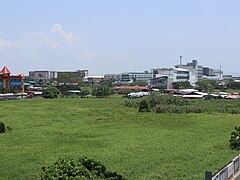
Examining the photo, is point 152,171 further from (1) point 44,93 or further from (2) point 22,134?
(1) point 44,93

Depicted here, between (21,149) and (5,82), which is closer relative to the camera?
(21,149)

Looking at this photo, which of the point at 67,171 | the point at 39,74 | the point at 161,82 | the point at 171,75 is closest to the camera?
the point at 67,171

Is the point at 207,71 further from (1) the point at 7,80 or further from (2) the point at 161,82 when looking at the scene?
(1) the point at 7,80

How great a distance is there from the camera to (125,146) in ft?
61.6

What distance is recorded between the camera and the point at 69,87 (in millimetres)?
80062

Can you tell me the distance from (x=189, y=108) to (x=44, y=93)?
105ft

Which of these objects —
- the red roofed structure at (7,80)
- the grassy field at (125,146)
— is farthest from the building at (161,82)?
the grassy field at (125,146)

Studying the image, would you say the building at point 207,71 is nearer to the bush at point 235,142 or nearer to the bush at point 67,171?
the bush at point 235,142

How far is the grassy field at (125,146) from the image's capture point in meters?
14.1

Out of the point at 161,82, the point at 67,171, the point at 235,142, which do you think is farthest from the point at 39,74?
the point at 67,171

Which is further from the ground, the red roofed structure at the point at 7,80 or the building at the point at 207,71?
the building at the point at 207,71

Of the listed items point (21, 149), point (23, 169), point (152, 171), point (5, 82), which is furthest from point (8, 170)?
point (5, 82)

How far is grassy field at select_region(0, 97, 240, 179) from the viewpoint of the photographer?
1413 centimetres

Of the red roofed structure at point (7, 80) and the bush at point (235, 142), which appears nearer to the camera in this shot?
the bush at point (235, 142)
